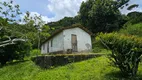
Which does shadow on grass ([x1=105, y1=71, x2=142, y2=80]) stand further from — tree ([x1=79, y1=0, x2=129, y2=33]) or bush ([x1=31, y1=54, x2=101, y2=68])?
tree ([x1=79, y1=0, x2=129, y2=33])

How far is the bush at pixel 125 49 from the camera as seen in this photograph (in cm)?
1047

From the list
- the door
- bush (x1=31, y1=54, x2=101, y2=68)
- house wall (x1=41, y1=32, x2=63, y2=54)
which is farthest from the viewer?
the door

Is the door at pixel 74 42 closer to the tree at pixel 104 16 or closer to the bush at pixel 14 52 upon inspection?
the bush at pixel 14 52

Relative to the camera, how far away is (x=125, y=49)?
10.6 metres

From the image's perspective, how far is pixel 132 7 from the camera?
44.7 metres

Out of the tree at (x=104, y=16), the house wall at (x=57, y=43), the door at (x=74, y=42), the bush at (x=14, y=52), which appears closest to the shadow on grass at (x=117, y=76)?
the house wall at (x=57, y=43)

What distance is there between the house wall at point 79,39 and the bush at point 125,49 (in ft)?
50.2

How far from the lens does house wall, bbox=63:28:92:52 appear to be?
2647cm

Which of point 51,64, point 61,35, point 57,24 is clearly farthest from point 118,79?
point 57,24

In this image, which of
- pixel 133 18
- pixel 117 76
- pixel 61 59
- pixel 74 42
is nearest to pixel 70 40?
pixel 74 42

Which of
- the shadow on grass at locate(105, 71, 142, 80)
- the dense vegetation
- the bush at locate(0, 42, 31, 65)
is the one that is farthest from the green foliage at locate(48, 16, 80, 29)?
the shadow on grass at locate(105, 71, 142, 80)

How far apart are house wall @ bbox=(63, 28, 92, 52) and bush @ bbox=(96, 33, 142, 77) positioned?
15296 millimetres

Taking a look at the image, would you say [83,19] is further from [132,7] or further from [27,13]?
[27,13]

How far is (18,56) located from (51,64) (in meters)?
9.79
